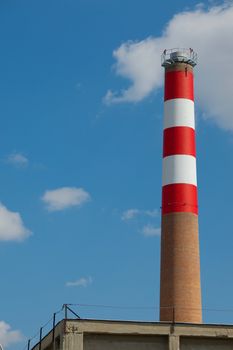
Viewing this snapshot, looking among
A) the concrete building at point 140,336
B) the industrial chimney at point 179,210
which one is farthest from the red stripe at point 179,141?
the concrete building at point 140,336

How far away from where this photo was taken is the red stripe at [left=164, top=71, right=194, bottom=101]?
34.0 meters

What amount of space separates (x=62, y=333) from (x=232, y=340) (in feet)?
15.9

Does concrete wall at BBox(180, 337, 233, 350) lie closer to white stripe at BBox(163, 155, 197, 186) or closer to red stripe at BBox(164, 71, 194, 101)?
white stripe at BBox(163, 155, 197, 186)

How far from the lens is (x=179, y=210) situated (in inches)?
1260

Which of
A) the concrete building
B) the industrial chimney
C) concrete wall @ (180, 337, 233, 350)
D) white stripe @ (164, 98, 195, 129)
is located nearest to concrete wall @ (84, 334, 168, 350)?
the concrete building

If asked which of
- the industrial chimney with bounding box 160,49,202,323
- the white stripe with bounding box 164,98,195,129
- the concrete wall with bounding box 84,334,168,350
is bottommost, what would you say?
the concrete wall with bounding box 84,334,168,350

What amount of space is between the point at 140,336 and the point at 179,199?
11.6 m

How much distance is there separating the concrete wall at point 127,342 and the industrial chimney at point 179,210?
9134mm

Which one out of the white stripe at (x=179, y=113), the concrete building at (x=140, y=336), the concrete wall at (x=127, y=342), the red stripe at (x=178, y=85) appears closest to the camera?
the concrete building at (x=140, y=336)

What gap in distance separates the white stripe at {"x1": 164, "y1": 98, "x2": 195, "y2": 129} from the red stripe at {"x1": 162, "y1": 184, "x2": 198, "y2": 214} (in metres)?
2.92

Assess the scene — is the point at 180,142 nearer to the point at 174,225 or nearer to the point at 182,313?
the point at 174,225

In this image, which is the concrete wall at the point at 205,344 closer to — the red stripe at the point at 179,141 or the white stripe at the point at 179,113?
the red stripe at the point at 179,141

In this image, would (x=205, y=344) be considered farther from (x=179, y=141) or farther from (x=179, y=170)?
(x=179, y=141)

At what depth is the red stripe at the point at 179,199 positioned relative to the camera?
1261 inches
